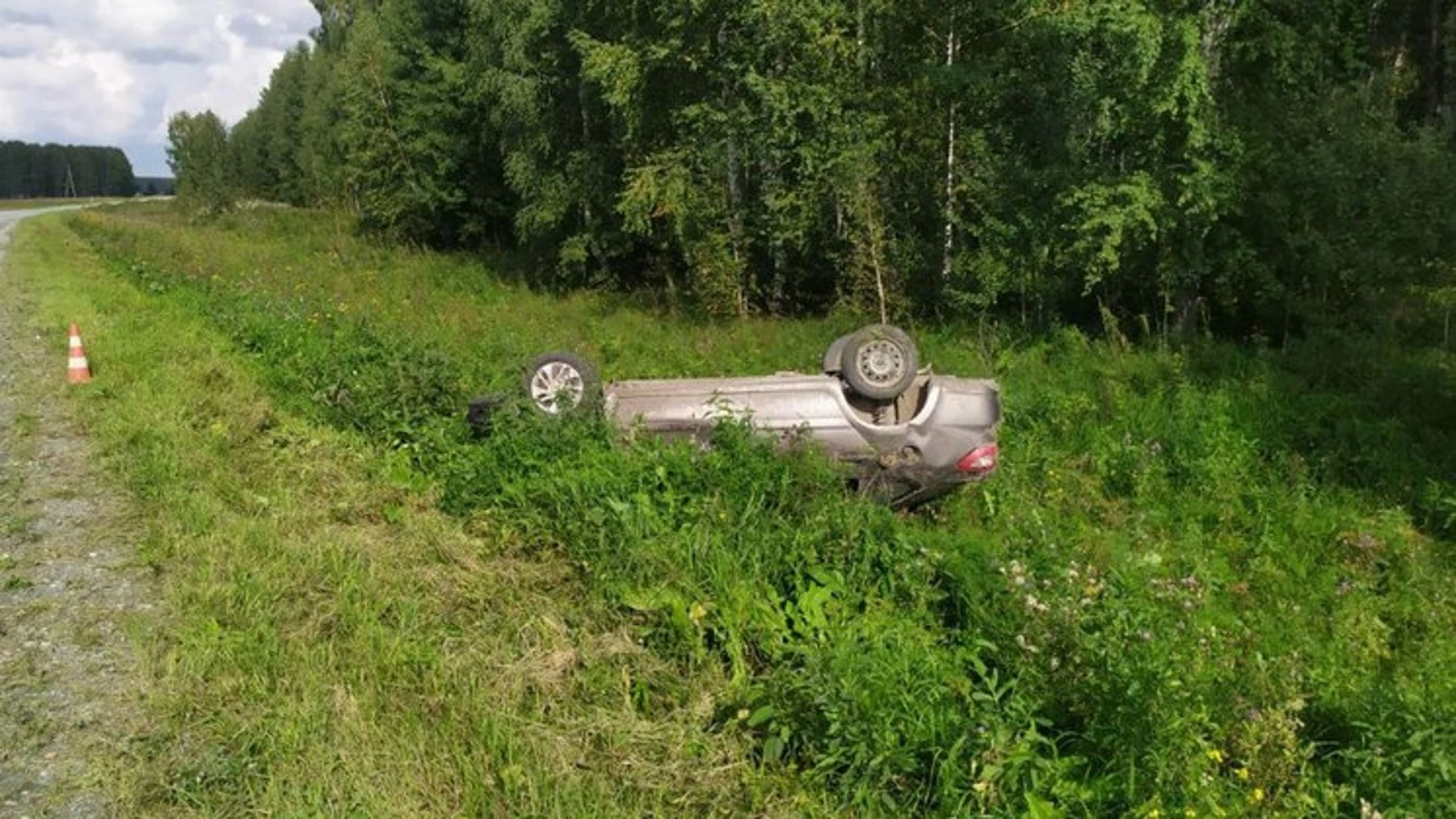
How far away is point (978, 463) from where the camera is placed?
649 centimetres

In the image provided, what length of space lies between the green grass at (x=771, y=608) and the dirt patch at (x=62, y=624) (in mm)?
198

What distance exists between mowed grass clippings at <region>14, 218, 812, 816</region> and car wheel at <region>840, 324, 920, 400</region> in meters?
2.85

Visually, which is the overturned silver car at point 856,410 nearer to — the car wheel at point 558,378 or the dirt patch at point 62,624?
the car wheel at point 558,378

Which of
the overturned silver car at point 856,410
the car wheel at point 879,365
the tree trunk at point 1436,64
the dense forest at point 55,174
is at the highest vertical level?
the dense forest at point 55,174

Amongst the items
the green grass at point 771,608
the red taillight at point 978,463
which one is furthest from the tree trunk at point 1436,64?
the red taillight at point 978,463

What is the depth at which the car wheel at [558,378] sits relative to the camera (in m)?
6.65

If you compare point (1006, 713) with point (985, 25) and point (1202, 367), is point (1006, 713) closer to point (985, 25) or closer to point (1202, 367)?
point (1202, 367)

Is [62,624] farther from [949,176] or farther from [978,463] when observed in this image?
[949,176]

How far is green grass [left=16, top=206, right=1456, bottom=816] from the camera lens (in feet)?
10.5

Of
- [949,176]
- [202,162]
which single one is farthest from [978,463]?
[202,162]

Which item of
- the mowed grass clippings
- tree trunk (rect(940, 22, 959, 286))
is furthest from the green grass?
tree trunk (rect(940, 22, 959, 286))

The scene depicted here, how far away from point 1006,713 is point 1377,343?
939cm

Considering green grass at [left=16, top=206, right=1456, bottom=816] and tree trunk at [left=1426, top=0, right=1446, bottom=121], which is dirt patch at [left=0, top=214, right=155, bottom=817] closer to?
green grass at [left=16, top=206, right=1456, bottom=816]

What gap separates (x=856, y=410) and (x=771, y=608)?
2808mm
